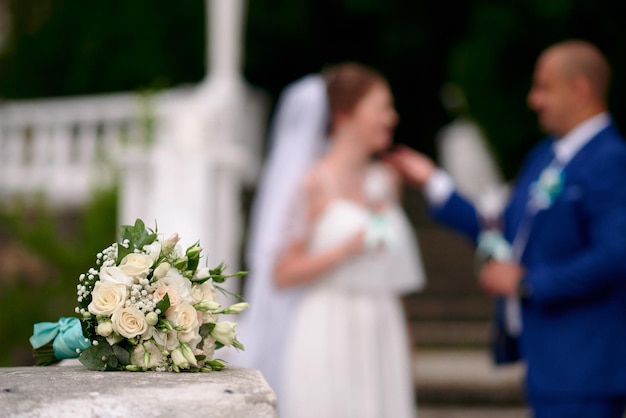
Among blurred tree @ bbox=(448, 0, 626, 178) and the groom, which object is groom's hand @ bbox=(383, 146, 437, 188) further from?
blurred tree @ bbox=(448, 0, 626, 178)

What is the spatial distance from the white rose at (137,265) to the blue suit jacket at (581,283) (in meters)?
1.79

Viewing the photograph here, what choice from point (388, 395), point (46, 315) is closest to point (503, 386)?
point (388, 395)

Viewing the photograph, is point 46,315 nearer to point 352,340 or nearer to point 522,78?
point 352,340

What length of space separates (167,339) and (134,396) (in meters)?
0.35

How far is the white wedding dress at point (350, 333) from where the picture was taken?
4.18m

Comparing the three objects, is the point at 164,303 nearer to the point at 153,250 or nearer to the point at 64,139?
the point at 153,250

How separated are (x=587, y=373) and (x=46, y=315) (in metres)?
4.74

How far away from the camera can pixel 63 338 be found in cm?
221

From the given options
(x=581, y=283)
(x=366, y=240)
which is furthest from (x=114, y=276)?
(x=366, y=240)

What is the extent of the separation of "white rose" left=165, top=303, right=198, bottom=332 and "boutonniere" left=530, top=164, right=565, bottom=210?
181 cm

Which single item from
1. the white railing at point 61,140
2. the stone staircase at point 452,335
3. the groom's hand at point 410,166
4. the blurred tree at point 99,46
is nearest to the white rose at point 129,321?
the groom's hand at point 410,166

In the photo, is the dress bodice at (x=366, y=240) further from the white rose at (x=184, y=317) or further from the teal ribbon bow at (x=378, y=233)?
the white rose at (x=184, y=317)

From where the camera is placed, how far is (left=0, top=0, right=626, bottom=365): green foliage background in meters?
7.40

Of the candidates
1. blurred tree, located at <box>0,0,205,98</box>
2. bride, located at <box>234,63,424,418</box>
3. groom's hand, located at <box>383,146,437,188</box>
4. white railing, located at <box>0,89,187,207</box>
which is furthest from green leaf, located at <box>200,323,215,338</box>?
blurred tree, located at <box>0,0,205,98</box>
